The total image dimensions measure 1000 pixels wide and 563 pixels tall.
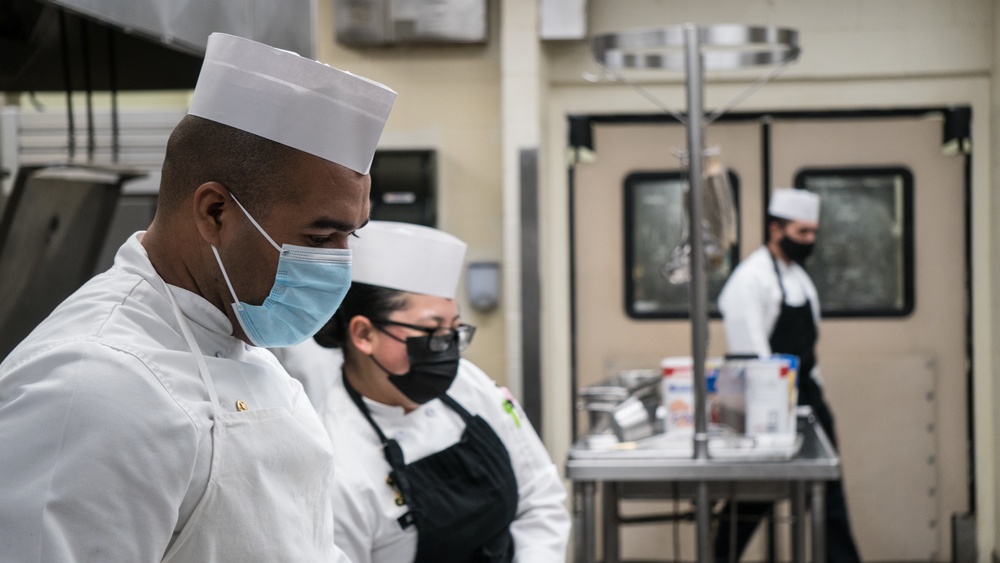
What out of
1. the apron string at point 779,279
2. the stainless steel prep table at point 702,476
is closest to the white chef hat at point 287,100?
the stainless steel prep table at point 702,476

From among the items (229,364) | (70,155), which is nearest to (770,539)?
(70,155)

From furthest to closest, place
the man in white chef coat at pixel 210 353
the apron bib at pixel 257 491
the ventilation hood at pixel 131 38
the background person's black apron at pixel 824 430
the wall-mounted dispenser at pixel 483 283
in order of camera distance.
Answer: the wall-mounted dispenser at pixel 483 283, the background person's black apron at pixel 824 430, the ventilation hood at pixel 131 38, the apron bib at pixel 257 491, the man in white chef coat at pixel 210 353

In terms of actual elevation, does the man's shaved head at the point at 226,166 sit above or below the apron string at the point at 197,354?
above

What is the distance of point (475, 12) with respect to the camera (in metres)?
4.70

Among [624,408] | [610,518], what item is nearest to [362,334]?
[624,408]

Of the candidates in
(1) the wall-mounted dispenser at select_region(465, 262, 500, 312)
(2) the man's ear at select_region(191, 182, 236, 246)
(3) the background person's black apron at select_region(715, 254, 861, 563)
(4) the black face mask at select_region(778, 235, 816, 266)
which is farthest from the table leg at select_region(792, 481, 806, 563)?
(2) the man's ear at select_region(191, 182, 236, 246)

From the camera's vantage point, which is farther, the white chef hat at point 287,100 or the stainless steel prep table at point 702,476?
the stainless steel prep table at point 702,476

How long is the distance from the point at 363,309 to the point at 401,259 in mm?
118

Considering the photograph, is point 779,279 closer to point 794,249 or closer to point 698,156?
point 794,249

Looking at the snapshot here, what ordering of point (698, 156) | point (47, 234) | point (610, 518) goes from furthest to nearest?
point (610, 518), point (698, 156), point (47, 234)

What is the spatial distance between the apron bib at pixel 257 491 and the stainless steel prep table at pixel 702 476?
200cm

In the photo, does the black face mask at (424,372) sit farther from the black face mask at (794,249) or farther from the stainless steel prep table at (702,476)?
the black face mask at (794,249)

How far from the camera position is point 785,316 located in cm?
448

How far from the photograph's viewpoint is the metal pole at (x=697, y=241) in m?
3.04
